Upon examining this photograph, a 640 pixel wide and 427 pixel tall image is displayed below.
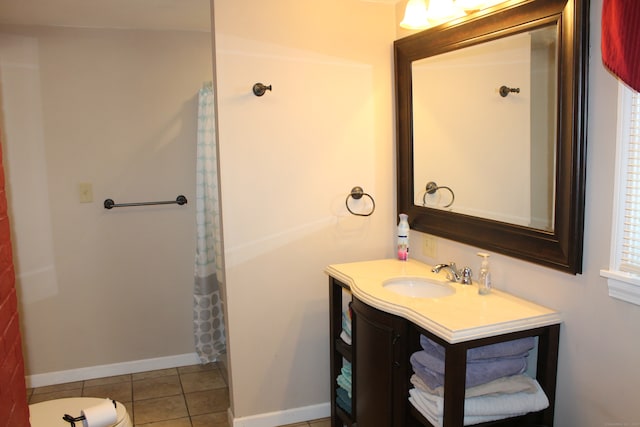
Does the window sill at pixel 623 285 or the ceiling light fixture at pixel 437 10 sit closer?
the window sill at pixel 623 285

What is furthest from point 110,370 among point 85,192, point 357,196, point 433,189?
point 433,189

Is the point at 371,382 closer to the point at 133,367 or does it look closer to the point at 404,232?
the point at 404,232

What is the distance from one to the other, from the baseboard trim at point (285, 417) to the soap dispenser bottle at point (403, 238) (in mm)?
879

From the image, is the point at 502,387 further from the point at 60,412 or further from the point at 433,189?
the point at 60,412

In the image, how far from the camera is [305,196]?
2553mm

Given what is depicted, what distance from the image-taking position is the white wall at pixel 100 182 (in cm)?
302

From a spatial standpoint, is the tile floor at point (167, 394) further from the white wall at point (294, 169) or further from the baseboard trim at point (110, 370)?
the white wall at point (294, 169)

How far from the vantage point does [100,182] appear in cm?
315

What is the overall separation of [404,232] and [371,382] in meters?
0.74

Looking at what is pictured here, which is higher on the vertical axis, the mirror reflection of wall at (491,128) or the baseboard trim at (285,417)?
the mirror reflection of wall at (491,128)

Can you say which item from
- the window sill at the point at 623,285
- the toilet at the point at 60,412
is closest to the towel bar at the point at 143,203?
the toilet at the point at 60,412

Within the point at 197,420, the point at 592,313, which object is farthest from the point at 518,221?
the point at 197,420

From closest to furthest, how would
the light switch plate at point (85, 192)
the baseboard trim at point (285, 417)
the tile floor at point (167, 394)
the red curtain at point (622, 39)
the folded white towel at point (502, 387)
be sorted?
the red curtain at point (622, 39) < the folded white towel at point (502, 387) < the baseboard trim at point (285, 417) < the tile floor at point (167, 394) < the light switch plate at point (85, 192)

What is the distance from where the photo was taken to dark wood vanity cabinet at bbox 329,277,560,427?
1.59m
